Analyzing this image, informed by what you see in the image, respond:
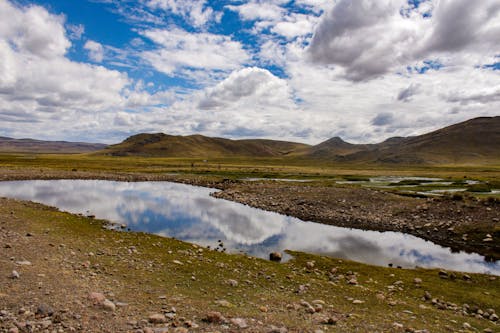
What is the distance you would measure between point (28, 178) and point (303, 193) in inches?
2461

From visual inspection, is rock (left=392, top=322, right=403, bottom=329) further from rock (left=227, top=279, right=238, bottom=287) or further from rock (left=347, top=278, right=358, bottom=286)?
rock (left=227, top=279, right=238, bottom=287)

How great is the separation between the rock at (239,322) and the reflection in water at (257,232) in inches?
498

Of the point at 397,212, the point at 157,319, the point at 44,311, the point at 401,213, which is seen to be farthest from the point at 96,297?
the point at 397,212

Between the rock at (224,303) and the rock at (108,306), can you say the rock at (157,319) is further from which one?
the rock at (224,303)

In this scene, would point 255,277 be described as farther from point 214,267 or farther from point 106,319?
point 106,319

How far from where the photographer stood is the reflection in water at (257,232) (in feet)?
81.1

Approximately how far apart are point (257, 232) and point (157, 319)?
69.9ft

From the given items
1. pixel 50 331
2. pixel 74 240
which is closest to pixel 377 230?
pixel 74 240

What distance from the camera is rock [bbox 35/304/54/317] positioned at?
32.2 ft

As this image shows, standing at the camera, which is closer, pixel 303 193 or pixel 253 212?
pixel 253 212

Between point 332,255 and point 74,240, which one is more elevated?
point 74,240

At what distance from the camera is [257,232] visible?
31141 mm

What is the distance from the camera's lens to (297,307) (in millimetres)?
12656

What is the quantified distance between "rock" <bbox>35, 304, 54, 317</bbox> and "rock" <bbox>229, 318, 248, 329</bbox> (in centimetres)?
557
